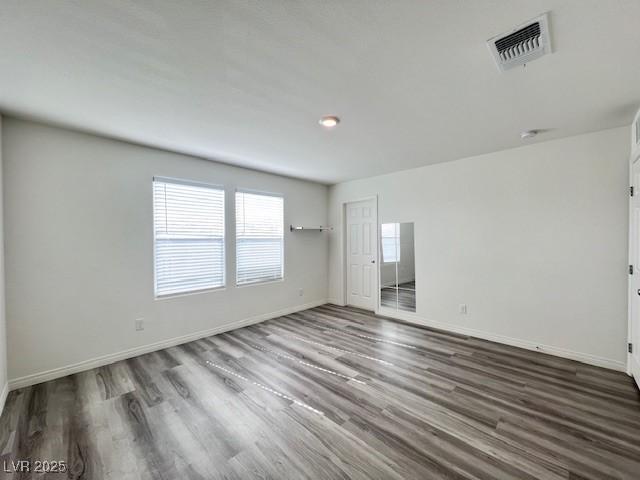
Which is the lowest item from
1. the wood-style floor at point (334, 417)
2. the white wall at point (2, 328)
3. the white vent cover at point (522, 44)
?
the wood-style floor at point (334, 417)

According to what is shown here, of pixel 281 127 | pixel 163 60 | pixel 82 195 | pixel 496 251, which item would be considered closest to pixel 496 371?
pixel 496 251

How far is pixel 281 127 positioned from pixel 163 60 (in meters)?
1.18

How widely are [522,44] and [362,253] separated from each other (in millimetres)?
3923

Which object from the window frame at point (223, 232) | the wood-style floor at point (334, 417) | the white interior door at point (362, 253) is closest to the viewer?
the wood-style floor at point (334, 417)

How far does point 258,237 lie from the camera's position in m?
4.48

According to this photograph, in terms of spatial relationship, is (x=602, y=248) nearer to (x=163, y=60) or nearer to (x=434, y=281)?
(x=434, y=281)

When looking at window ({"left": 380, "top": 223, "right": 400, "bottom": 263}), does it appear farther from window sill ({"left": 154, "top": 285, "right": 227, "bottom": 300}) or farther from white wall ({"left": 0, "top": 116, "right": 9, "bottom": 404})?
white wall ({"left": 0, "top": 116, "right": 9, "bottom": 404})

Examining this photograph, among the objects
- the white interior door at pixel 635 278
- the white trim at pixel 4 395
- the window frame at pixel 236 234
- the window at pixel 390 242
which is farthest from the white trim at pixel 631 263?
the white trim at pixel 4 395

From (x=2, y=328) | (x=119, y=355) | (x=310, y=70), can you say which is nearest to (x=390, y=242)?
(x=310, y=70)

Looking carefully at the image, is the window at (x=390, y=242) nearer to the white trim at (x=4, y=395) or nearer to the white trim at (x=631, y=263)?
the white trim at (x=631, y=263)

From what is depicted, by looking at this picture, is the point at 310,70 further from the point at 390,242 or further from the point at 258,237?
the point at 390,242

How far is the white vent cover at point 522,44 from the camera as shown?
1419 mm

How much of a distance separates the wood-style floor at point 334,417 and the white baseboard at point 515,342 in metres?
0.14

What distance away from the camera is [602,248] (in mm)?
2885
